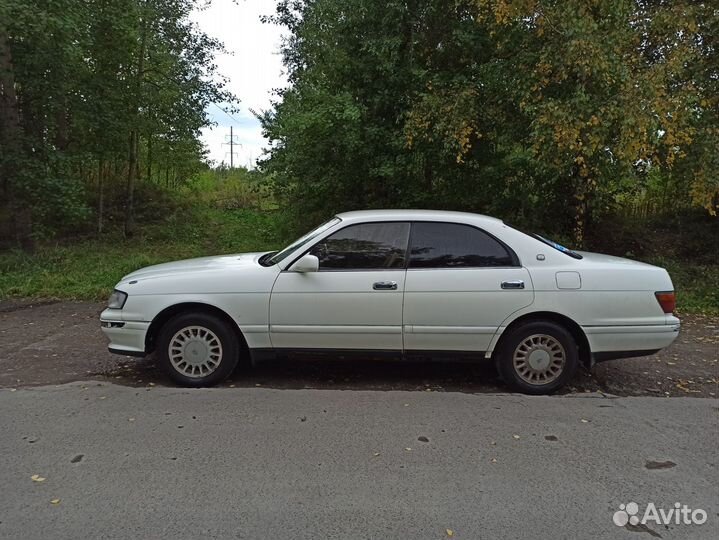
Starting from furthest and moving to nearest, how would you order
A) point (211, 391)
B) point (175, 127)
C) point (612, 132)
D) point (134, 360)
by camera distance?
point (175, 127)
point (612, 132)
point (134, 360)
point (211, 391)

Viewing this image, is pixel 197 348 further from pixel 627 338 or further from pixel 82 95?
pixel 82 95

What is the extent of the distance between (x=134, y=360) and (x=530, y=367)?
3867 millimetres

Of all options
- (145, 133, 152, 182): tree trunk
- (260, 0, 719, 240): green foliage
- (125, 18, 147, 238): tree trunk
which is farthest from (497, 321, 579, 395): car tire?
(145, 133, 152, 182): tree trunk

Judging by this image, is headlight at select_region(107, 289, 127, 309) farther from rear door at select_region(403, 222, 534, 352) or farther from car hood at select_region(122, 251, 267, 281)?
rear door at select_region(403, 222, 534, 352)

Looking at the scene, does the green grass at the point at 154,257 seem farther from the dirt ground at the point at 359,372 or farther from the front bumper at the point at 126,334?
the front bumper at the point at 126,334

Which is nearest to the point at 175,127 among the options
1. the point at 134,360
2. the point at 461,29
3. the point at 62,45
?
the point at 62,45

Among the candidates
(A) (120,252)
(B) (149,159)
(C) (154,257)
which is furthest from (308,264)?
(B) (149,159)

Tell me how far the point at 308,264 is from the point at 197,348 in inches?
48.1

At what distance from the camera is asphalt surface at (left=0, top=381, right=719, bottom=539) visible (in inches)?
112

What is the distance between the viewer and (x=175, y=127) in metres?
14.3

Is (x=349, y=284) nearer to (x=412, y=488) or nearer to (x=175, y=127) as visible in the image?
(x=412, y=488)

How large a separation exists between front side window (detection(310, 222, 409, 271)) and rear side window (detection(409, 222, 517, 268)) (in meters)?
0.12

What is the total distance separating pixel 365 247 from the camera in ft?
15.8

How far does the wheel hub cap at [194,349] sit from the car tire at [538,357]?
2.45 m
